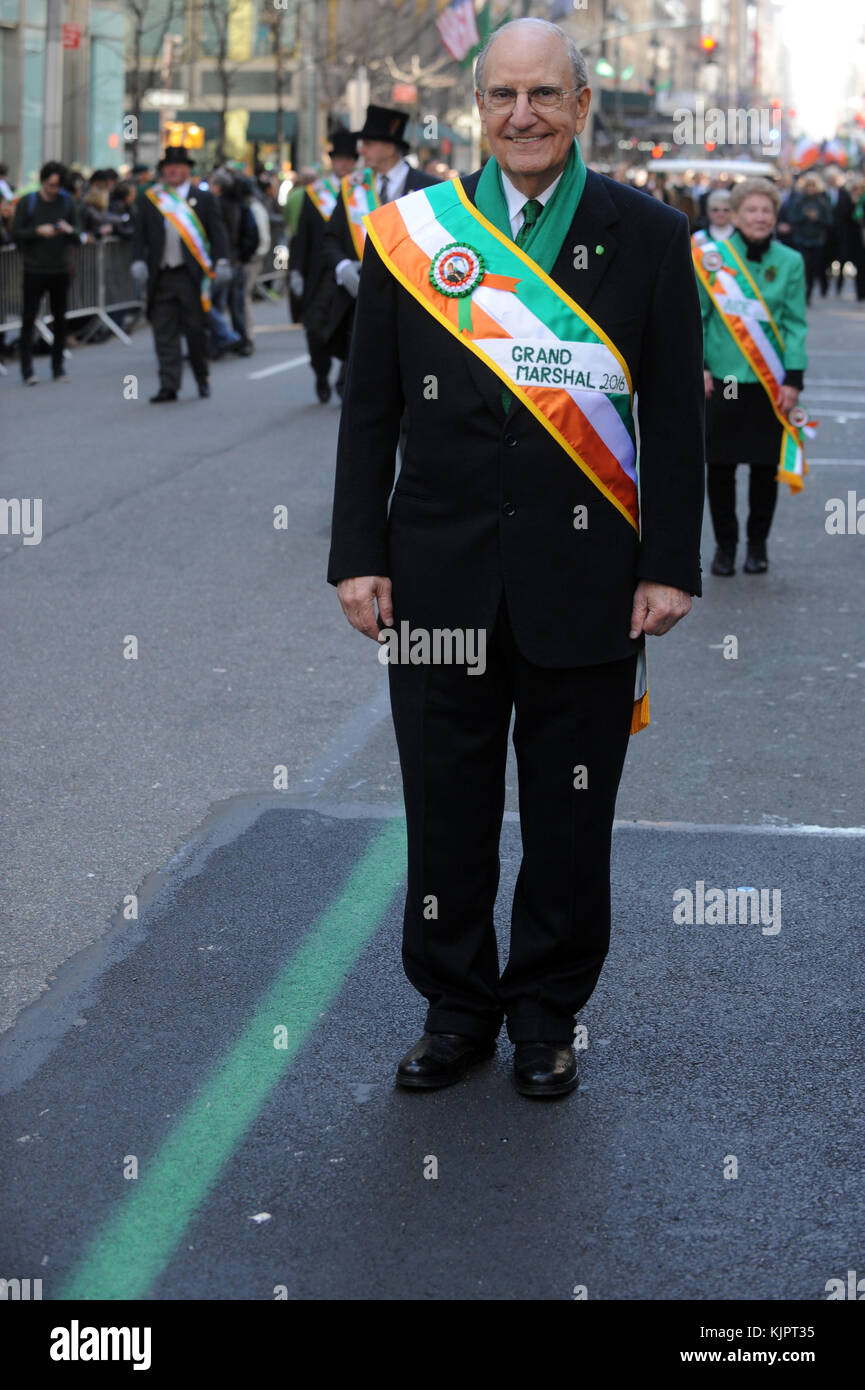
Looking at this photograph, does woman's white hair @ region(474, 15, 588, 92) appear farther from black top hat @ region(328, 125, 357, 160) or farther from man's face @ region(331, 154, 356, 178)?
man's face @ region(331, 154, 356, 178)

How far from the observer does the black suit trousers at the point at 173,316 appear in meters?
16.6

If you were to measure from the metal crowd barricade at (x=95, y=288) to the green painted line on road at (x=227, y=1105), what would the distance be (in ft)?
47.4

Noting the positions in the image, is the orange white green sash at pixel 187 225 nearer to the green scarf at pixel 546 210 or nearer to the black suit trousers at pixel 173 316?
the black suit trousers at pixel 173 316

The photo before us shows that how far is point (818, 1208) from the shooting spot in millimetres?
3543

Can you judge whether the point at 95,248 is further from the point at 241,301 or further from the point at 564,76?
the point at 564,76

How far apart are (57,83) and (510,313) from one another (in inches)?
1058

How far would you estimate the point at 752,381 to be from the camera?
31.4ft

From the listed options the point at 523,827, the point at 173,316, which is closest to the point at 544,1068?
the point at 523,827

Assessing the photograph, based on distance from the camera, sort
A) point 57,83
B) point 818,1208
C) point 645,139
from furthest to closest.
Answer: point 645,139, point 57,83, point 818,1208

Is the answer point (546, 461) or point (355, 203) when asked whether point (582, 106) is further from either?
point (355, 203)

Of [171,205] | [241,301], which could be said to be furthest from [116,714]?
[241,301]

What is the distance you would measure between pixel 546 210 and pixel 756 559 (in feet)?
20.4

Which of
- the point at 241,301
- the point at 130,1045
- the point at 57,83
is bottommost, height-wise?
the point at 130,1045

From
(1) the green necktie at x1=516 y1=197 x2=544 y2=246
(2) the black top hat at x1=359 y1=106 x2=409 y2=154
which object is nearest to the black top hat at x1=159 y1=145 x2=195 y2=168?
(2) the black top hat at x1=359 y1=106 x2=409 y2=154
